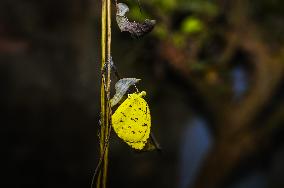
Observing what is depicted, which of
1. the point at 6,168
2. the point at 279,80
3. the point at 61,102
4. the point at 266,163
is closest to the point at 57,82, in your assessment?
the point at 61,102

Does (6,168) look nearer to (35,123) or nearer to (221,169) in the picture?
(35,123)

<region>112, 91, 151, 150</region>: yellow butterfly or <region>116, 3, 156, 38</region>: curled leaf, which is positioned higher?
<region>116, 3, 156, 38</region>: curled leaf

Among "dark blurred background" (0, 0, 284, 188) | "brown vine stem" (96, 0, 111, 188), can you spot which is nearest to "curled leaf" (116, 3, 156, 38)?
"brown vine stem" (96, 0, 111, 188)

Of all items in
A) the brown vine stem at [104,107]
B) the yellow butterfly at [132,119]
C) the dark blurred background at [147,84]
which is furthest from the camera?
the dark blurred background at [147,84]

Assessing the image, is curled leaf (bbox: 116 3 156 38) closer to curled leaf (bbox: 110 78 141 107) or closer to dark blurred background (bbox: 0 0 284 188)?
curled leaf (bbox: 110 78 141 107)

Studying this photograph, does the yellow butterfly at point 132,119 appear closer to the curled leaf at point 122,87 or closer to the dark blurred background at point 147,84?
the curled leaf at point 122,87

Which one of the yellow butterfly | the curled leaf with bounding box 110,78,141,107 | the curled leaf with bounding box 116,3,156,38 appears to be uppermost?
the curled leaf with bounding box 116,3,156,38

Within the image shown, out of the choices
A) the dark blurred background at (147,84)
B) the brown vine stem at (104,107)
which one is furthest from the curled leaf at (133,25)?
the dark blurred background at (147,84)
